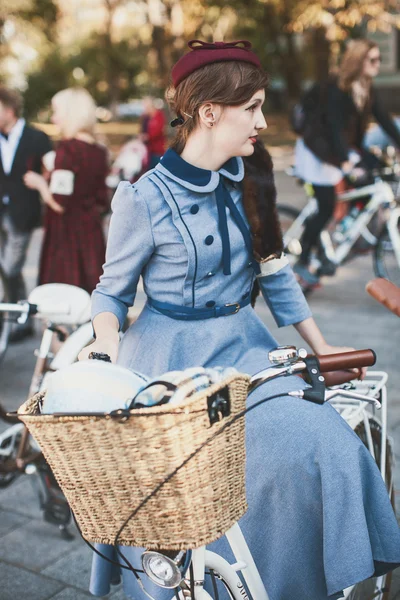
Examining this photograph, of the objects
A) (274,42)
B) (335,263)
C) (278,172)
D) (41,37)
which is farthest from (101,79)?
(335,263)

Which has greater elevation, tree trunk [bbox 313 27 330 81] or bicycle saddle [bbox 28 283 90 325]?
bicycle saddle [bbox 28 283 90 325]

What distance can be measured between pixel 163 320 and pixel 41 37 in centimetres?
3417

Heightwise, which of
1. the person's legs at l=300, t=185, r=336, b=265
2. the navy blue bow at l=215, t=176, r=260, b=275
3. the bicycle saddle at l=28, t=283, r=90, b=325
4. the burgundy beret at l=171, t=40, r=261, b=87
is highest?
the burgundy beret at l=171, t=40, r=261, b=87

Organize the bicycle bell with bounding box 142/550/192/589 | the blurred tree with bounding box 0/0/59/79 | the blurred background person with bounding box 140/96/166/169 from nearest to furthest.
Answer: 1. the bicycle bell with bounding box 142/550/192/589
2. the blurred background person with bounding box 140/96/166/169
3. the blurred tree with bounding box 0/0/59/79

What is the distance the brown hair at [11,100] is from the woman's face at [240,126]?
13.9 feet

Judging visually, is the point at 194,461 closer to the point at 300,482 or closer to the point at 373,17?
the point at 300,482

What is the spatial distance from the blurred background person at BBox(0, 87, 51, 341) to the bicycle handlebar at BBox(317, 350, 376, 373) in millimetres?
4297

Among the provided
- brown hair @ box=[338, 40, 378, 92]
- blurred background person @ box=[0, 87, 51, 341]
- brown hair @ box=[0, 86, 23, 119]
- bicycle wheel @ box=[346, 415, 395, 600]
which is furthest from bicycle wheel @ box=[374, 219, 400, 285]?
bicycle wheel @ box=[346, 415, 395, 600]

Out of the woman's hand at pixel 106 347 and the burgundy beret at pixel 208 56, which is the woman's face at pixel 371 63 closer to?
the burgundy beret at pixel 208 56

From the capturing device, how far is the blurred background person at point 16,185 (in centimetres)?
630

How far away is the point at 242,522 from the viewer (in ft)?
7.52

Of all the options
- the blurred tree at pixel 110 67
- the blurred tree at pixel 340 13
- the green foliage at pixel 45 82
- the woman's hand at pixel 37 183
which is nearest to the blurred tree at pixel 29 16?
the blurred tree at pixel 110 67

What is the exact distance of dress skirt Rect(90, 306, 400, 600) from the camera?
210cm

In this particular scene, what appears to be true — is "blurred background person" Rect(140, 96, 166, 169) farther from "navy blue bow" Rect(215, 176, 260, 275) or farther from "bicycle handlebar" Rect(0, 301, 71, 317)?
"navy blue bow" Rect(215, 176, 260, 275)
